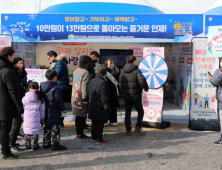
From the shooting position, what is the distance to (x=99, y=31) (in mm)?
7781

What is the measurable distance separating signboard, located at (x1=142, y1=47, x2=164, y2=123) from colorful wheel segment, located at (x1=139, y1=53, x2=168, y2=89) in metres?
0.19

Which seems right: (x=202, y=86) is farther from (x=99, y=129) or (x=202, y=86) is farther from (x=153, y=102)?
(x=99, y=129)

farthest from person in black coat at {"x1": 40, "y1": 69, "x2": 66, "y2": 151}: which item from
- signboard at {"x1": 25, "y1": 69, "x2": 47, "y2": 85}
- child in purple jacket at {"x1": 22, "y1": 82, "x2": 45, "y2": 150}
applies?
signboard at {"x1": 25, "y1": 69, "x2": 47, "y2": 85}

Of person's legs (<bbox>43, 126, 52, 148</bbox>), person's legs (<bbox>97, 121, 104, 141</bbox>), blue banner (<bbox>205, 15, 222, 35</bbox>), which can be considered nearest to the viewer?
person's legs (<bbox>43, 126, 52, 148</bbox>)

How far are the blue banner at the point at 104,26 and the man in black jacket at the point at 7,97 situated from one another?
308 cm

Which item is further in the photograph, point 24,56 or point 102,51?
point 102,51

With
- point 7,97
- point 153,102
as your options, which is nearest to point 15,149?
point 7,97

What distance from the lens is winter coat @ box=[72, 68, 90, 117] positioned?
5949 millimetres

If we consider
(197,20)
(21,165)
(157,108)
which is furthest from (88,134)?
(197,20)

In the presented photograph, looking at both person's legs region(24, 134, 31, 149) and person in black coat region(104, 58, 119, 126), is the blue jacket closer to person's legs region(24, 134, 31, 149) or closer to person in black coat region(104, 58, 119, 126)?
person in black coat region(104, 58, 119, 126)

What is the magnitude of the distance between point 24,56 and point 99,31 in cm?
282

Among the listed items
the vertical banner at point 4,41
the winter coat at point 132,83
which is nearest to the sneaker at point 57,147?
the winter coat at point 132,83

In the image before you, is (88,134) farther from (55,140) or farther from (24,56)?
(24,56)

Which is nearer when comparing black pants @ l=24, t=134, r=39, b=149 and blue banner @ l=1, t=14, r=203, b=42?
black pants @ l=24, t=134, r=39, b=149
